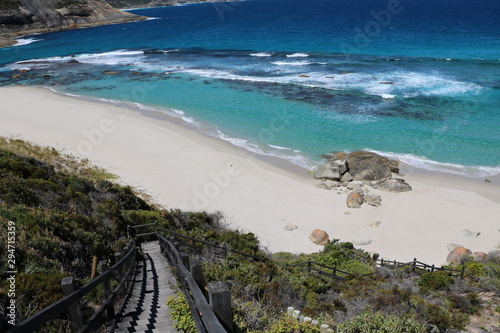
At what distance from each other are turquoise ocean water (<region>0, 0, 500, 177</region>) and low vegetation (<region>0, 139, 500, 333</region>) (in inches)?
521

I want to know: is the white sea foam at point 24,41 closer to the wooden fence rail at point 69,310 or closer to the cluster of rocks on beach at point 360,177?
the cluster of rocks on beach at point 360,177

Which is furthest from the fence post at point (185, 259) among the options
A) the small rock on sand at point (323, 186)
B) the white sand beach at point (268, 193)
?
the small rock on sand at point (323, 186)

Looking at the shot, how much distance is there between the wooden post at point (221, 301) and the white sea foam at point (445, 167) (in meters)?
22.2

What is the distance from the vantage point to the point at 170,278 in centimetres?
743

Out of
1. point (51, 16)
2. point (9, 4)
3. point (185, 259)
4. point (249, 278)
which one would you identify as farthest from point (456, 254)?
point (51, 16)

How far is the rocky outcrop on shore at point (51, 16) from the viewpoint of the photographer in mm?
100125

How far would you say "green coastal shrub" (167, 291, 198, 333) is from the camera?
4.62m

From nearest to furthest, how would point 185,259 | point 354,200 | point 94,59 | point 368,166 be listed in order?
point 185,259 < point 354,200 < point 368,166 < point 94,59

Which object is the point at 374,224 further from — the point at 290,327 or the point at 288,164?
the point at 290,327

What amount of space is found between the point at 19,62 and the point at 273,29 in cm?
5889

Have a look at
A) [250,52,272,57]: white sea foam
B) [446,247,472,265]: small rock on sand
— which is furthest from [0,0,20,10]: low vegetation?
[446,247,472,265]: small rock on sand

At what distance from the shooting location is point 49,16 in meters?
113

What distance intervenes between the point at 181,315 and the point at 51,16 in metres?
137

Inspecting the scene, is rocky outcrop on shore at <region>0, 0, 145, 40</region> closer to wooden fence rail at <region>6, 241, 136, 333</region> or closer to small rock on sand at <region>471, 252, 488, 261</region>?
wooden fence rail at <region>6, 241, 136, 333</region>
